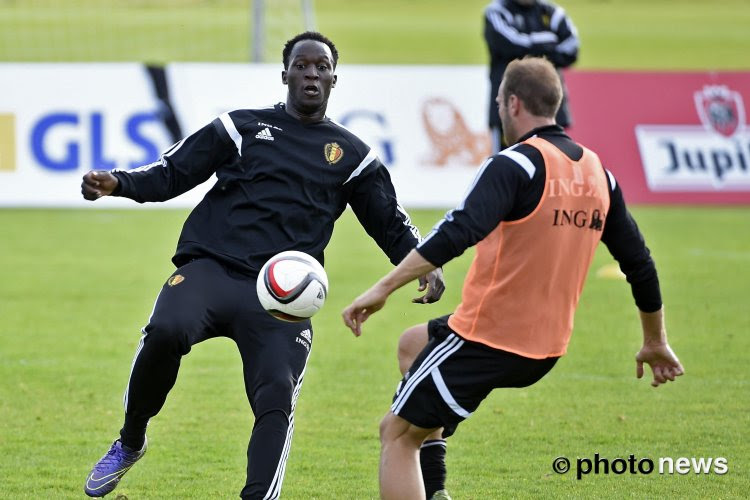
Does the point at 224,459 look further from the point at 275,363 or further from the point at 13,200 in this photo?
the point at 13,200

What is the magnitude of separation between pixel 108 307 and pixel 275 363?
19.8 feet

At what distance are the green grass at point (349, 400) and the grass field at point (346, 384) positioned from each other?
17mm

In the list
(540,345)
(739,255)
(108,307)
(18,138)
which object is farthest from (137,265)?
(540,345)

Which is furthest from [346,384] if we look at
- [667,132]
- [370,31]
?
[370,31]

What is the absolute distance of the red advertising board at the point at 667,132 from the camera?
17953mm

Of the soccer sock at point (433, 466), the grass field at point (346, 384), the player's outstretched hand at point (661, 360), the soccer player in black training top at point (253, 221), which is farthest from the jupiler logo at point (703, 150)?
the soccer sock at point (433, 466)

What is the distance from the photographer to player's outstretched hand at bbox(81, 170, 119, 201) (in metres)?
5.83

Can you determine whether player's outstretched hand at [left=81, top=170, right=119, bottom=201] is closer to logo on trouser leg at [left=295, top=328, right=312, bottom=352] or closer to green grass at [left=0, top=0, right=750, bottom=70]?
logo on trouser leg at [left=295, top=328, right=312, bottom=352]

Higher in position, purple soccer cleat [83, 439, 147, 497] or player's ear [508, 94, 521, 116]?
player's ear [508, 94, 521, 116]

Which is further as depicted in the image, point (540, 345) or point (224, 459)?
point (224, 459)

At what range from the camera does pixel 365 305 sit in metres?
5.05

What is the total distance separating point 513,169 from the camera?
5039mm

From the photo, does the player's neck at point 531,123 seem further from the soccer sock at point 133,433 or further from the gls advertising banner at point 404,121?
the gls advertising banner at point 404,121

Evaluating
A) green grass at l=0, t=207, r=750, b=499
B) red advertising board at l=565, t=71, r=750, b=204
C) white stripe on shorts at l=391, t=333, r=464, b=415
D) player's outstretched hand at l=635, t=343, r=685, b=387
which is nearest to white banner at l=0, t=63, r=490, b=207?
red advertising board at l=565, t=71, r=750, b=204
